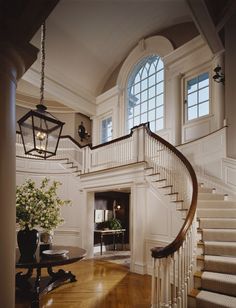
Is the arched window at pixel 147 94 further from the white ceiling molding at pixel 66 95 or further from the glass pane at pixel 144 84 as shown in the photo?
the white ceiling molding at pixel 66 95

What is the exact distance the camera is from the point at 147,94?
902 centimetres

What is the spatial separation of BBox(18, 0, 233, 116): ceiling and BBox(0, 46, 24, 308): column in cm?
632

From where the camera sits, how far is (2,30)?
5.25 ft

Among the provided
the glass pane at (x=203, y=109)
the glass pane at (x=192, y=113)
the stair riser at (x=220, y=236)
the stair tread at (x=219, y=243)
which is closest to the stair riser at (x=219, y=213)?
→ the stair riser at (x=220, y=236)

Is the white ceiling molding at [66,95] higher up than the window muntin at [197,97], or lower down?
higher up

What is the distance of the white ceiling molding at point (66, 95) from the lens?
845cm

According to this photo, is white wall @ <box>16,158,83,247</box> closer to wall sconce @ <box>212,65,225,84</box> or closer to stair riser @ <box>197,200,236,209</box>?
stair riser @ <box>197,200,236,209</box>

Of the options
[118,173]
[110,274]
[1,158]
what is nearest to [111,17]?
[118,173]

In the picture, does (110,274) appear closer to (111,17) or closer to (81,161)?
(81,161)

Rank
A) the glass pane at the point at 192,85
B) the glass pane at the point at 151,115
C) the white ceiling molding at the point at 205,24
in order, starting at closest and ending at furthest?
the white ceiling molding at the point at 205,24 < the glass pane at the point at 192,85 < the glass pane at the point at 151,115

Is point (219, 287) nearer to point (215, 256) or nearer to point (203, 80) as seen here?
point (215, 256)

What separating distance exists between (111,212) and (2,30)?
944 centimetres

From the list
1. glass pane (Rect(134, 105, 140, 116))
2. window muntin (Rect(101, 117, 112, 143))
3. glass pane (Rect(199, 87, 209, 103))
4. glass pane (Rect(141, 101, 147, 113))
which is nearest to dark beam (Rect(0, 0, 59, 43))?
glass pane (Rect(199, 87, 209, 103))

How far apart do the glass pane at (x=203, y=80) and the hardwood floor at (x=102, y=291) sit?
4983 mm
